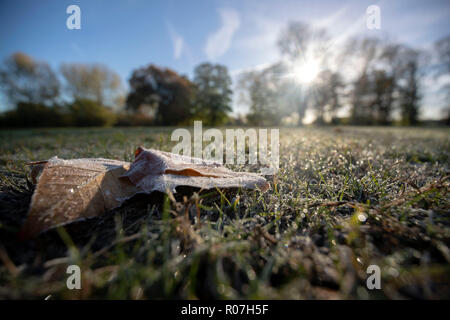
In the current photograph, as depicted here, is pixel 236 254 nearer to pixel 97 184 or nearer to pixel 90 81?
pixel 97 184

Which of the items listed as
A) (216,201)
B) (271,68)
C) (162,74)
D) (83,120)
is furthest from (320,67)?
(83,120)

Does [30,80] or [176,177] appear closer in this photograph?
[176,177]

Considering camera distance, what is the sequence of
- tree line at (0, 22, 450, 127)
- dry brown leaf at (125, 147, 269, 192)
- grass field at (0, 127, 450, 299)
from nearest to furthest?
1. grass field at (0, 127, 450, 299)
2. dry brown leaf at (125, 147, 269, 192)
3. tree line at (0, 22, 450, 127)

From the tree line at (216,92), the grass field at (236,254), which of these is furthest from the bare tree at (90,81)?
the grass field at (236,254)

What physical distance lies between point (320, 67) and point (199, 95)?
43.5 feet

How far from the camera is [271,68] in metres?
20.4

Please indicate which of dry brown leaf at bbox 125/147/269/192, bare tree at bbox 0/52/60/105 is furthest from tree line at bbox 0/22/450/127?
dry brown leaf at bbox 125/147/269/192

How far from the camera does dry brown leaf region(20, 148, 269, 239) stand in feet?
1.98

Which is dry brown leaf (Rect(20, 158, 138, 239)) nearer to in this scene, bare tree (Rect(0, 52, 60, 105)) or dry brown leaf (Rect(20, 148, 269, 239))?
dry brown leaf (Rect(20, 148, 269, 239))

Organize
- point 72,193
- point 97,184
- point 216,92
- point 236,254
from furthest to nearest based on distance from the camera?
1. point 216,92
2. point 97,184
3. point 72,193
4. point 236,254

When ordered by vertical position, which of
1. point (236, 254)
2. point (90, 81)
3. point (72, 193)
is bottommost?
point (236, 254)

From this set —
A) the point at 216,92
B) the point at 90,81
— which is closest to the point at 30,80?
the point at 90,81

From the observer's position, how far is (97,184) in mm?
797
